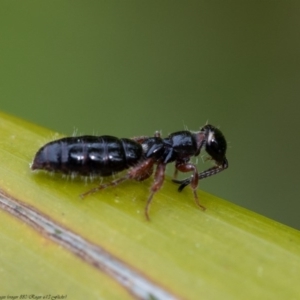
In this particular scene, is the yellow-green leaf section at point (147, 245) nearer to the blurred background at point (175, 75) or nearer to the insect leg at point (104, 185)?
the insect leg at point (104, 185)

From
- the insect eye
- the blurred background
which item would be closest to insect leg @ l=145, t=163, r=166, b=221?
the insect eye

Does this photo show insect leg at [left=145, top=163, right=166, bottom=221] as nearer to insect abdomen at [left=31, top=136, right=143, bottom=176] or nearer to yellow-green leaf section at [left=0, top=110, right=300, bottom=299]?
yellow-green leaf section at [left=0, top=110, right=300, bottom=299]

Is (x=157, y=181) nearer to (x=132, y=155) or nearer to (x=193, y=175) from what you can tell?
(x=193, y=175)

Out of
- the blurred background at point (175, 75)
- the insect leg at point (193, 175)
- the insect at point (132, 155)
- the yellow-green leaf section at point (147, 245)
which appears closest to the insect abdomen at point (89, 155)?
the insect at point (132, 155)

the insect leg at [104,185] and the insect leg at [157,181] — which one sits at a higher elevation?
the insect leg at [157,181]

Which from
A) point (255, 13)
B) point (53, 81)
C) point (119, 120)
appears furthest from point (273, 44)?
point (53, 81)

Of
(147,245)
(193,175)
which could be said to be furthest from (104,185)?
(147,245)

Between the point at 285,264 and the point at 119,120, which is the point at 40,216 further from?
the point at 119,120
